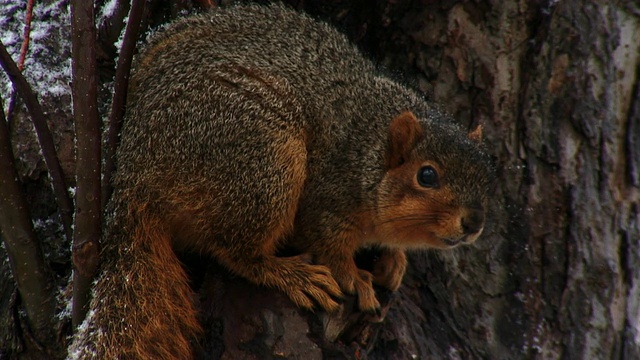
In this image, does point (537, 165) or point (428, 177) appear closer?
point (428, 177)

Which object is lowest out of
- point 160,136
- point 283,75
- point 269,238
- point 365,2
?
A: point 269,238

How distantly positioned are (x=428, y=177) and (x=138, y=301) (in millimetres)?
1252

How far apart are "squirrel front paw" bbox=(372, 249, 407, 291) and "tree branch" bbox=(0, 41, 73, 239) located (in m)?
1.32

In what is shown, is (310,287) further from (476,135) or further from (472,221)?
(476,135)

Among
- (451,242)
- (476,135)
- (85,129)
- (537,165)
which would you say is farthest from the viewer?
(537,165)

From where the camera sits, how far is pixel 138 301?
248 centimetres

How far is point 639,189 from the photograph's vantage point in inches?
127

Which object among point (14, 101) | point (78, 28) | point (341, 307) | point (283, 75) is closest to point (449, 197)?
point (341, 307)

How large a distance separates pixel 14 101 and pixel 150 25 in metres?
0.79

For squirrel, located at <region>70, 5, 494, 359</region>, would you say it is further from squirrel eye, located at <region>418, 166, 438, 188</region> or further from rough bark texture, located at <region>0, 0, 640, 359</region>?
rough bark texture, located at <region>0, 0, 640, 359</region>

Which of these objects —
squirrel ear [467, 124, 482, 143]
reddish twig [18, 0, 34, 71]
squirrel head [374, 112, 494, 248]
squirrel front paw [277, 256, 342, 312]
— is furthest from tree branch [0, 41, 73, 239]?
squirrel ear [467, 124, 482, 143]

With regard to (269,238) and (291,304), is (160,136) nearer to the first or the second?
(269,238)

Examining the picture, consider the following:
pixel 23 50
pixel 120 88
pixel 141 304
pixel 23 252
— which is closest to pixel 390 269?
pixel 141 304

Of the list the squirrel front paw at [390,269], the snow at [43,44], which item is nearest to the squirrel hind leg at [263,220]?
the squirrel front paw at [390,269]
